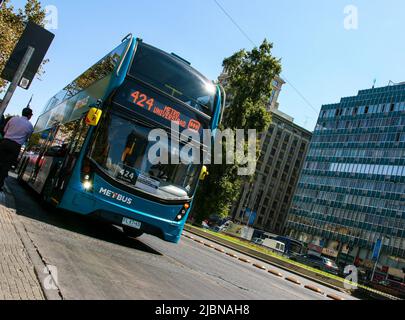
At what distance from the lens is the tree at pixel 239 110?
3453 cm

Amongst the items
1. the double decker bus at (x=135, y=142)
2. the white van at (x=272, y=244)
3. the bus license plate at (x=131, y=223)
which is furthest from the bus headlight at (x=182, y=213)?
the white van at (x=272, y=244)

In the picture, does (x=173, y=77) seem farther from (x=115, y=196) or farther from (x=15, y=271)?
(x=15, y=271)

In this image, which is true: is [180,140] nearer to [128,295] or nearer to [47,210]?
[47,210]

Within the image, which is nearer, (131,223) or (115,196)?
(115,196)

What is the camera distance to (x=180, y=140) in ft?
31.2

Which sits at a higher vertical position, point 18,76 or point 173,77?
point 173,77

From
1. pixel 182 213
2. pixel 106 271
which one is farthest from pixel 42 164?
pixel 106 271

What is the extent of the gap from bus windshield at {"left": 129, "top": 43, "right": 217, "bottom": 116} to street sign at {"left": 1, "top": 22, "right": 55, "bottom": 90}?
1759mm

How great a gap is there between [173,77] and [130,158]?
2104 mm

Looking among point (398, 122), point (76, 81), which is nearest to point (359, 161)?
point (398, 122)

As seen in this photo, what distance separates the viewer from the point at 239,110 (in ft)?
118

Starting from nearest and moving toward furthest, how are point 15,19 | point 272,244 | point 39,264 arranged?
point 39,264 < point 15,19 < point 272,244
